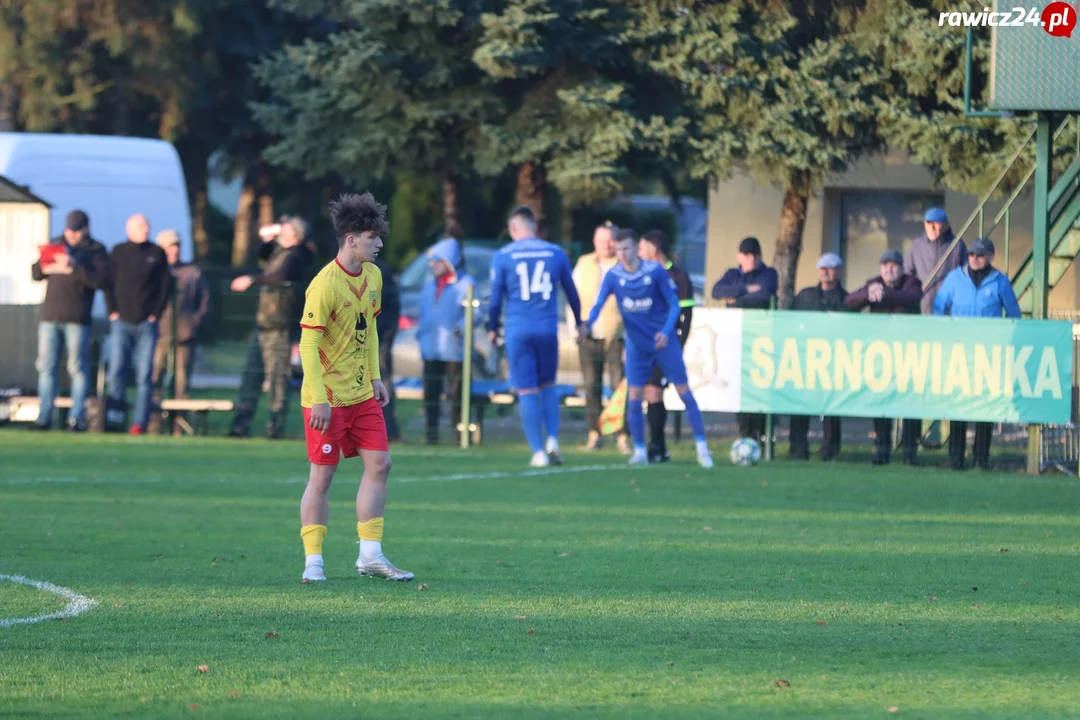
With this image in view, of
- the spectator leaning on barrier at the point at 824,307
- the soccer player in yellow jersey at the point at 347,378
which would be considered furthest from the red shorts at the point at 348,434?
the spectator leaning on barrier at the point at 824,307

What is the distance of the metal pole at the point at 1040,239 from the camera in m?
15.9

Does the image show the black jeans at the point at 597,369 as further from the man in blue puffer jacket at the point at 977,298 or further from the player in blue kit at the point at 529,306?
the man in blue puffer jacket at the point at 977,298

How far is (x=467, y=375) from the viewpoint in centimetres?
1808

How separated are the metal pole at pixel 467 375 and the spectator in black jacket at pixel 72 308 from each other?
13.1 feet

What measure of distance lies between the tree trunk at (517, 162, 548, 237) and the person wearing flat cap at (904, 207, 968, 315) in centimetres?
641

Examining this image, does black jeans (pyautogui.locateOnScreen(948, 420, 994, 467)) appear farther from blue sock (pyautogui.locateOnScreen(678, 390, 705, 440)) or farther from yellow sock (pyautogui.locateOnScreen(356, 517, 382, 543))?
yellow sock (pyautogui.locateOnScreen(356, 517, 382, 543))

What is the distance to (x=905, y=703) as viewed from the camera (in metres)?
5.95

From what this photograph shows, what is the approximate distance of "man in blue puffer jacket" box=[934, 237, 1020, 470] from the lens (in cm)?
1588

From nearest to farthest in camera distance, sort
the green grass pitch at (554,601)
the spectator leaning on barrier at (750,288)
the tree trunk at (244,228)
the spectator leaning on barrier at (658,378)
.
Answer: the green grass pitch at (554,601) < the spectator leaning on barrier at (658,378) < the spectator leaning on barrier at (750,288) < the tree trunk at (244,228)

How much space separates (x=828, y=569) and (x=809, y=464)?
716cm

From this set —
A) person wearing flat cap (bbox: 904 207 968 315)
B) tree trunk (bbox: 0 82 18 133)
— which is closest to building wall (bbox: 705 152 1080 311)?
person wearing flat cap (bbox: 904 207 968 315)

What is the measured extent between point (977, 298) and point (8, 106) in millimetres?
24352

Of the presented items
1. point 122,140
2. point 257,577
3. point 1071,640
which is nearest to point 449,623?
point 257,577

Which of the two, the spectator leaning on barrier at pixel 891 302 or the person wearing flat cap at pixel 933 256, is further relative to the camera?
the person wearing flat cap at pixel 933 256
